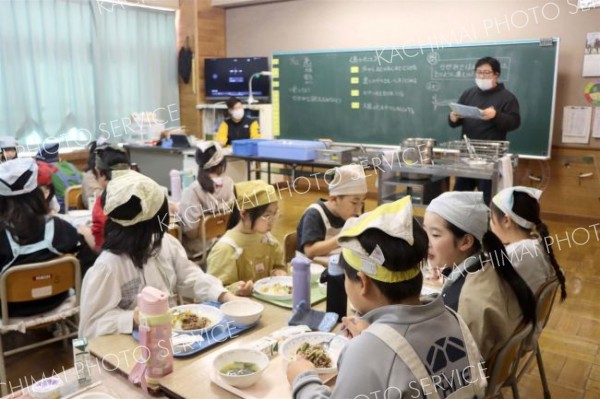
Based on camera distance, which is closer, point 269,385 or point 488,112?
point 269,385

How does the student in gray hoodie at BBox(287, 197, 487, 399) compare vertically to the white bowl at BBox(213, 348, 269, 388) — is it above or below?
above

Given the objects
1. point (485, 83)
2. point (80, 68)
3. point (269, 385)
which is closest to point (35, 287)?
point (269, 385)

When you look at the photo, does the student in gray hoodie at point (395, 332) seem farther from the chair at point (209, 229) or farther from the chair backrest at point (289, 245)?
the chair at point (209, 229)

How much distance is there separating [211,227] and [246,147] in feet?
6.93

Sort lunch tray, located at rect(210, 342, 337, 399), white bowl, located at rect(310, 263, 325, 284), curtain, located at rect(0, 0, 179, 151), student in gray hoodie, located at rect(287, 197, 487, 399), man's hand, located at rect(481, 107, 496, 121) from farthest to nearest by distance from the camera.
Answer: curtain, located at rect(0, 0, 179, 151) < man's hand, located at rect(481, 107, 496, 121) < white bowl, located at rect(310, 263, 325, 284) < lunch tray, located at rect(210, 342, 337, 399) < student in gray hoodie, located at rect(287, 197, 487, 399)

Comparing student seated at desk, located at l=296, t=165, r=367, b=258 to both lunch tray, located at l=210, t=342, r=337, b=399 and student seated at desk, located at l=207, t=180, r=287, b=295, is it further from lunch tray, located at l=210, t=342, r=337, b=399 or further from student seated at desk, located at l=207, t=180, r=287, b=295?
lunch tray, located at l=210, t=342, r=337, b=399

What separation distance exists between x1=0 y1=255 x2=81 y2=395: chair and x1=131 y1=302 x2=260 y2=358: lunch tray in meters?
0.93

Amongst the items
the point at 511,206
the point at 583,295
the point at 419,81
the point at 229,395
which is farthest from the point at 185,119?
the point at 229,395

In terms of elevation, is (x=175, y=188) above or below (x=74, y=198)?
above

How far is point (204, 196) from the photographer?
11.5ft

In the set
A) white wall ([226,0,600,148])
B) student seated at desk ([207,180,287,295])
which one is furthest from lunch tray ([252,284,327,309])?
white wall ([226,0,600,148])

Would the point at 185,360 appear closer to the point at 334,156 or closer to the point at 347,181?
the point at 347,181

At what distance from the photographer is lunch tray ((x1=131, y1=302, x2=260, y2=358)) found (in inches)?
56.9

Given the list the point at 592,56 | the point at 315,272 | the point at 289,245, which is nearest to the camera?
the point at 315,272
